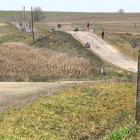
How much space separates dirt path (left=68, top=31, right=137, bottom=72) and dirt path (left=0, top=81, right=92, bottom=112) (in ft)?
44.0

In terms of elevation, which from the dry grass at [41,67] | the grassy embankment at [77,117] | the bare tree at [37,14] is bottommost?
the grassy embankment at [77,117]

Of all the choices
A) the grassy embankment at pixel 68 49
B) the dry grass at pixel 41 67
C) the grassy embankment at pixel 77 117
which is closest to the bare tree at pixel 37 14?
the grassy embankment at pixel 68 49

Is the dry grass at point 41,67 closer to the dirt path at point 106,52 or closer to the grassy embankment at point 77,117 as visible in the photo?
the dirt path at point 106,52

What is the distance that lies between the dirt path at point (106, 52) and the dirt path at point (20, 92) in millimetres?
13403

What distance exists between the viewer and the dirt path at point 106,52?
41.1 m

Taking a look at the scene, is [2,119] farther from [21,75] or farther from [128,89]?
[21,75]

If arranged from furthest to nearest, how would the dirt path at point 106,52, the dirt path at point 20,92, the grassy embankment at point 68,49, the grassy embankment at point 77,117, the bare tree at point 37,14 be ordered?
the bare tree at point 37,14
the dirt path at point 106,52
the grassy embankment at point 68,49
the dirt path at point 20,92
the grassy embankment at point 77,117

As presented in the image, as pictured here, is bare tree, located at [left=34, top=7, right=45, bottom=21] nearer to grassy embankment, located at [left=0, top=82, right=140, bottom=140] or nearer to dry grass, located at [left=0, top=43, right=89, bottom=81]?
dry grass, located at [left=0, top=43, right=89, bottom=81]

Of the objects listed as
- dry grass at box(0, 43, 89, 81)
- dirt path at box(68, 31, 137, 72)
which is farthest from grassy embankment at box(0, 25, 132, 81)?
dirt path at box(68, 31, 137, 72)

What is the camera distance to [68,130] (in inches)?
626

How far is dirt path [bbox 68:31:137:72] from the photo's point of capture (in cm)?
4105

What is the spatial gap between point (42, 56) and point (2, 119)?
25.8 metres

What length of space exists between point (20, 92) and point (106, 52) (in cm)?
2501

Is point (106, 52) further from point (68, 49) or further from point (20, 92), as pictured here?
point (20, 92)
